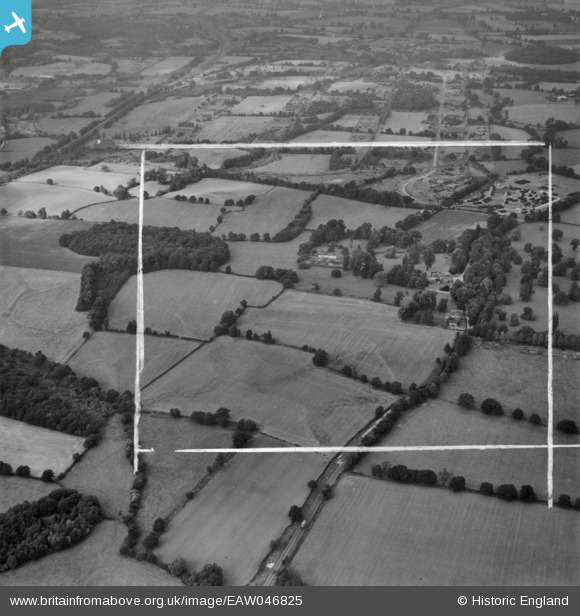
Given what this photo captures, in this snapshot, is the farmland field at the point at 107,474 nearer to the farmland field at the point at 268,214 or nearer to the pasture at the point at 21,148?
the farmland field at the point at 268,214

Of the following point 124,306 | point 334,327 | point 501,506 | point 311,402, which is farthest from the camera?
point 124,306

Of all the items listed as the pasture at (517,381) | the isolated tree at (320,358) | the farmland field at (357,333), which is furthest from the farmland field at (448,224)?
the isolated tree at (320,358)

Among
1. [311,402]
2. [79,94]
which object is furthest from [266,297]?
[79,94]

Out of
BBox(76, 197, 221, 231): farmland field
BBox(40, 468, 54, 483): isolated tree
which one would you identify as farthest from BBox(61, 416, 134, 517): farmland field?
BBox(76, 197, 221, 231): farmland field

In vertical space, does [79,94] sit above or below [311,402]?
above

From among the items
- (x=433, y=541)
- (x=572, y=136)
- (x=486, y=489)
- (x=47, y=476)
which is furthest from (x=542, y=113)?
(x=47, y=476)

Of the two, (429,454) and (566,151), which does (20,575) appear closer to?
(429,454)
